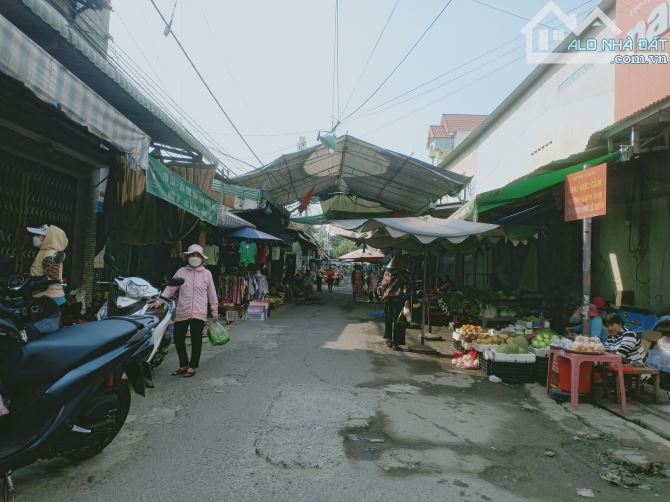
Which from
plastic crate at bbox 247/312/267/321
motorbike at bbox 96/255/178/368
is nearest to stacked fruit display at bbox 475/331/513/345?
motorbike at bbox 96/255/178/368

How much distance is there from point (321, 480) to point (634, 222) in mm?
8163

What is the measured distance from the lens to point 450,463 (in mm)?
3619

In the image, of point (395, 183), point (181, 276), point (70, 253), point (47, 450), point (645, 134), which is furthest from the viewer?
point (395, 183)

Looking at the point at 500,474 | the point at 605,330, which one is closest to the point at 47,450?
the point at 500,474

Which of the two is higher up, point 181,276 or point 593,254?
point 593,254

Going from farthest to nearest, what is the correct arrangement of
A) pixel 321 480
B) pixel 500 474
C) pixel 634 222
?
pixel 634 222
pixel 500 474
pixel 321 480

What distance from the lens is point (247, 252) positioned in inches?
549

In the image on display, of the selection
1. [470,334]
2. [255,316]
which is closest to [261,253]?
[255,316]

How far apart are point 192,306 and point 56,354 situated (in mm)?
3349

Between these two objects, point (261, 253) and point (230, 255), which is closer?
point (230, 255)

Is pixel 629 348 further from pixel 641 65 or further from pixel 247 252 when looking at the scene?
pixel 247 252

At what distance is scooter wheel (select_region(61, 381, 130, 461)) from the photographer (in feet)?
10.8

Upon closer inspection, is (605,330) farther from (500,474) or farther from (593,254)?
(500,474)

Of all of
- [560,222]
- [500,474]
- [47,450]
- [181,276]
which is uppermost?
[560,222]
